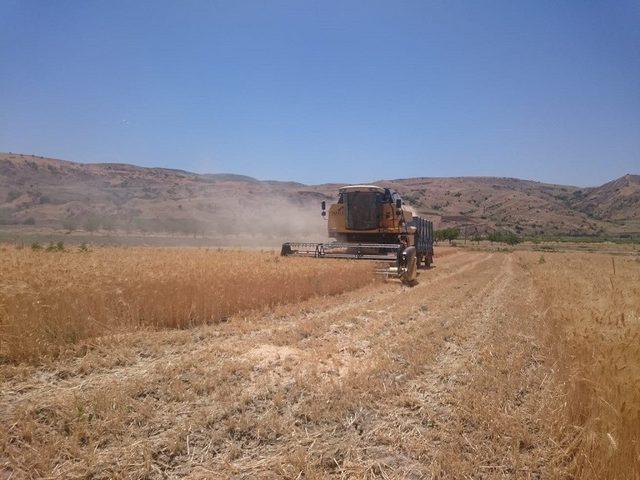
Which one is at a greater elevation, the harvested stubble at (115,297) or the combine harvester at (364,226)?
the combine harvester at (364,226)

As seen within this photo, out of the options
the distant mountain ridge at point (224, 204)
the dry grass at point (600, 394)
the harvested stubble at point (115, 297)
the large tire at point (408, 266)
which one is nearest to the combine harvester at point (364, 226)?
the large tire at point (408, 266)

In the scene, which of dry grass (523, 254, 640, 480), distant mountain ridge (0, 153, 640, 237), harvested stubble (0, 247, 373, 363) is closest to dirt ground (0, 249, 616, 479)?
dry grass (523, 254, 640, 480)

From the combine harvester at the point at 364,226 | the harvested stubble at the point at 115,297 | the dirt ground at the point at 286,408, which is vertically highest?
the combine harvester at the point at 364,226

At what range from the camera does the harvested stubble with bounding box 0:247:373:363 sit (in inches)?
227

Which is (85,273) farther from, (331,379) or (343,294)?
(343,294)

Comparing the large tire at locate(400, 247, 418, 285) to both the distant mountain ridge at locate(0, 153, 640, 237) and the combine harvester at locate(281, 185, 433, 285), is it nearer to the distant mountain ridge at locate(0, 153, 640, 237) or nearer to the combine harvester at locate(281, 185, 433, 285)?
the combine harvester at locate(281, 185, 433, 285)

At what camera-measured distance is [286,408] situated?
14.4ft

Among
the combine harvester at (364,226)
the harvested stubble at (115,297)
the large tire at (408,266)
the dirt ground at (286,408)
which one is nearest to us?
the dirt ground at (286,408)

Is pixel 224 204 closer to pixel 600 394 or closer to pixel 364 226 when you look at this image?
pixel 364 226

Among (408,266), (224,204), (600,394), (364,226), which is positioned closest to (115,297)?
(600,394)

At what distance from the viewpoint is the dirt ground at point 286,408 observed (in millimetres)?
3326

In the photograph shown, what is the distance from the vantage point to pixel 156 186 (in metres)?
95.3

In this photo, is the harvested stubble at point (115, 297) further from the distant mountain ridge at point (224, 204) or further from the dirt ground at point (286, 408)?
the distant mountain ridge at point (224, 204)

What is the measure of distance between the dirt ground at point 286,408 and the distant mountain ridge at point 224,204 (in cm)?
3824
